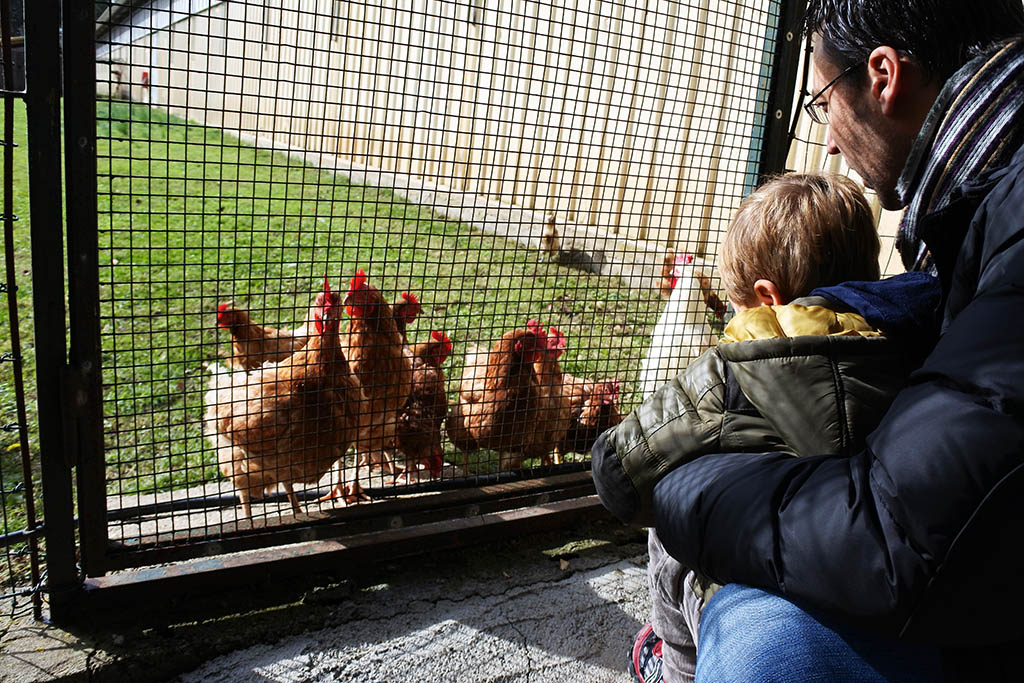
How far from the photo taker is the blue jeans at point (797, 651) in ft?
3.53

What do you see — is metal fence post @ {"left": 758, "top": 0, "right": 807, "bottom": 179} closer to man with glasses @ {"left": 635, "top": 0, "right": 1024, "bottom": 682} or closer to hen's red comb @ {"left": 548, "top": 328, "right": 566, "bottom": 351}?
hen's red comb @ {"left": 548, "top": 328, "right": 566, "bottom": 351}

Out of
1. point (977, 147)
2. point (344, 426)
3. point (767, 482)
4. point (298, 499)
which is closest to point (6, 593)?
point (298, 499)

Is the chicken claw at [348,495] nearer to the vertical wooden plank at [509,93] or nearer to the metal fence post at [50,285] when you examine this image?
the metal fence post at [50,285]

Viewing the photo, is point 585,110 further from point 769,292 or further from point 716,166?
point 716,166

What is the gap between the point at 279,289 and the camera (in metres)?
4.07

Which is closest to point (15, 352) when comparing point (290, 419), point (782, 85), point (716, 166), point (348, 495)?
point (290, 419)

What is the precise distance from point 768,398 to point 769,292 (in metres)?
0.50

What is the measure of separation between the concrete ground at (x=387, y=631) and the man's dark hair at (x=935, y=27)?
5.66 feet

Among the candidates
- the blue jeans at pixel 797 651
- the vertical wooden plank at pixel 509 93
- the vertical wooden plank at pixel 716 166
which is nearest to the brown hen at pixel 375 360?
the vertical wooden plank at pixel 509 93

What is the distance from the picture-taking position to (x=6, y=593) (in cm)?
209

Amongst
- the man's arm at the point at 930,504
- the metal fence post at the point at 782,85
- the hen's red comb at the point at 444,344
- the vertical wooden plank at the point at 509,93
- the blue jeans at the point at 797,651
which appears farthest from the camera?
the hen's red comb at the point at 444,344

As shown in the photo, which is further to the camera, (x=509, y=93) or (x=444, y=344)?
(x=444, y=344)

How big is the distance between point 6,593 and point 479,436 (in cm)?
164

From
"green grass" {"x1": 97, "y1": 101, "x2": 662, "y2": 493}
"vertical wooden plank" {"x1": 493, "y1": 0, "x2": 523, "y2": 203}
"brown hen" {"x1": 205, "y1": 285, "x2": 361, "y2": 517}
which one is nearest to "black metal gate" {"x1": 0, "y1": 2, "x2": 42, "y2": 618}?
"green grass" {"x1": 97, "y1": 101, "x2": 662, "y2": 493}
